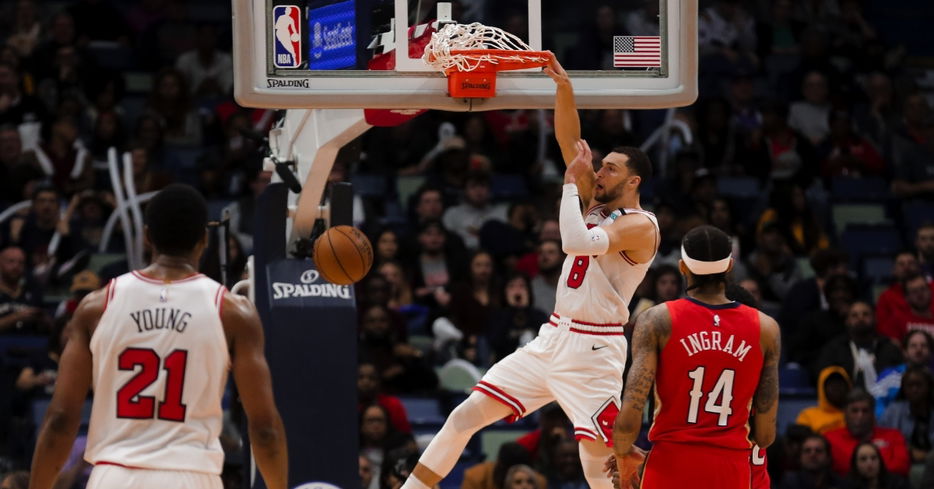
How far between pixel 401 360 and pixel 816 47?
6.58 metres

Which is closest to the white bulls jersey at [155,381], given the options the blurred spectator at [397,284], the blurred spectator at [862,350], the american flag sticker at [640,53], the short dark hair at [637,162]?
the short dark hair at [637,162]

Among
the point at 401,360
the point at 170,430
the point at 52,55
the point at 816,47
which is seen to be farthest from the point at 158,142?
the point at 170,430

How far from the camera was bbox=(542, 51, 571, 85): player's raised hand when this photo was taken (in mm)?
7277

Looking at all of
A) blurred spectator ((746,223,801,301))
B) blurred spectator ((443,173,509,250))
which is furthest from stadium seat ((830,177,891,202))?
blurred spectator ((443,173,509,250))

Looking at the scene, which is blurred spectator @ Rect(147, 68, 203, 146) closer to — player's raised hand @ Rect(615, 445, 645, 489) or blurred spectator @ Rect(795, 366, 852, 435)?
blurred spectator @ Rect(795, 366, 852, 435)

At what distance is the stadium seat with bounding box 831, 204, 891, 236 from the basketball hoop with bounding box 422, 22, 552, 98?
831 cm

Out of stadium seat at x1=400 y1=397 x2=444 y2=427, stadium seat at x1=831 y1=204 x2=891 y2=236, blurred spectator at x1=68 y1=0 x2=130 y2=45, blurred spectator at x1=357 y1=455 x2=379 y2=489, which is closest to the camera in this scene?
blurred spectator at x1=357 y1=455 x2=379 y2=489

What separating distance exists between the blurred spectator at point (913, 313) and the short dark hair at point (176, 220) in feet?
28.5

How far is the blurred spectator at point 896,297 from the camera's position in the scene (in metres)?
13.0

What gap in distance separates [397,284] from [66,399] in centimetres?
737

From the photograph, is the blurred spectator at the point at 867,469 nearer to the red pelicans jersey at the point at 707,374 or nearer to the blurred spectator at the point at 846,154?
the red pelicans jersey at the point at 707,374

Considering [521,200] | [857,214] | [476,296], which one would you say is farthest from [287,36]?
[857,214]

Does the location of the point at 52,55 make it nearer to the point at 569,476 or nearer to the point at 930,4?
the point at 569,476

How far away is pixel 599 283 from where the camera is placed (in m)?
7.61
